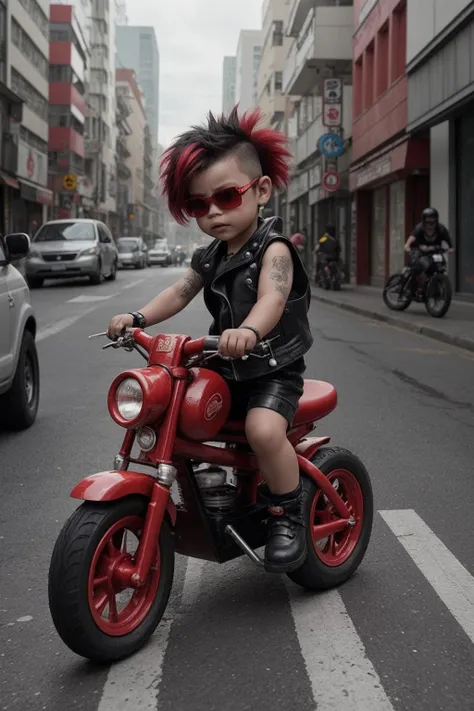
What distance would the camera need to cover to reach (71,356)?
10523 mm

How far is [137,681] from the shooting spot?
270 centimetres

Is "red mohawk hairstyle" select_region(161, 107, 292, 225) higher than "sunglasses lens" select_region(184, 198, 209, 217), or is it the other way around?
"red mohawk hairstyle" select_region(161, 107, 292, 225)

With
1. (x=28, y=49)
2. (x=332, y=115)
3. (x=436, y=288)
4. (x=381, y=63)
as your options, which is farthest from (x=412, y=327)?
(x=28, y=49)

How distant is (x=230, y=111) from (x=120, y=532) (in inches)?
59.0

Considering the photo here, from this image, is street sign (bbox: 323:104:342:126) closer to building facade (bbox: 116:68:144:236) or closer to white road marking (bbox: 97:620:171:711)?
white road marking (bbox: 97:620:171:711)

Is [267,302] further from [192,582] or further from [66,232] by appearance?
[66,232]

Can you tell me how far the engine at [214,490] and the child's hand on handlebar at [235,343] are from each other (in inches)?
22.4

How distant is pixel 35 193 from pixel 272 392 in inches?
1842

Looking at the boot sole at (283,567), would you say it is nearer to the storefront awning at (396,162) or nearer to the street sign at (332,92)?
the storefront awning at (396,162)

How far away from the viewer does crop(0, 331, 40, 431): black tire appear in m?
6.41

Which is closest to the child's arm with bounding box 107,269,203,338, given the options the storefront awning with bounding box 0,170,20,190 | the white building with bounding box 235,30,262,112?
the storefront awning with bounding box 0,170,20,190

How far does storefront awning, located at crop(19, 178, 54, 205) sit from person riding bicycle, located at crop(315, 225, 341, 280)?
2299 cm

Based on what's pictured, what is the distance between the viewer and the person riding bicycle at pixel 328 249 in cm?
2503

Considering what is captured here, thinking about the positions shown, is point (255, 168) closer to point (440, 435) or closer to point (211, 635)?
point (211, 635)
